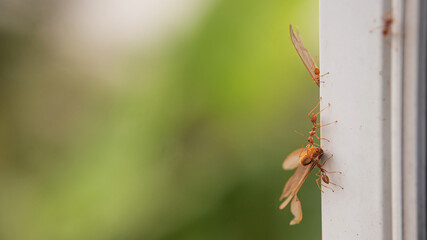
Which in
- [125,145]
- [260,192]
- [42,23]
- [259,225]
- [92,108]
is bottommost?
[259,225]

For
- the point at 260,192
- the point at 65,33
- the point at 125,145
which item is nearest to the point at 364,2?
the point at 260,192

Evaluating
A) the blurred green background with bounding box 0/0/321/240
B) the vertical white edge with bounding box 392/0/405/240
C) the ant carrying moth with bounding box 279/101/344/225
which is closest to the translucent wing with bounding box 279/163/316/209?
the ant carrying moth with bounding box 279/101/344/225

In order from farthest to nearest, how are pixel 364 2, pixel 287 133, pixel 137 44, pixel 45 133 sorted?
pixel 45 133 → pixel 137 44 → pixel 287 133 → pixel 364 2

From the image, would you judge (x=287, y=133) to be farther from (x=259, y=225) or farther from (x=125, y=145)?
(x=125, y=145)

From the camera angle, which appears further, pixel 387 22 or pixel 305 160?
pixel 305 160

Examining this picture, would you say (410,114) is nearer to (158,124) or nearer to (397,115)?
(397,115)

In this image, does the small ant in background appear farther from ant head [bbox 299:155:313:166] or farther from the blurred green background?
the blurred green background

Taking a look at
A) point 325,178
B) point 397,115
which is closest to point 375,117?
point 397,115

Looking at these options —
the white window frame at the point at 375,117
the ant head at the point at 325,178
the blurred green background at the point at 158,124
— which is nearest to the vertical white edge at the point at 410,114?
the white window frame at the point at 375,117

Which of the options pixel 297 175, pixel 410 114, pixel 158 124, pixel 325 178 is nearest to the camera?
pixel 410 114
